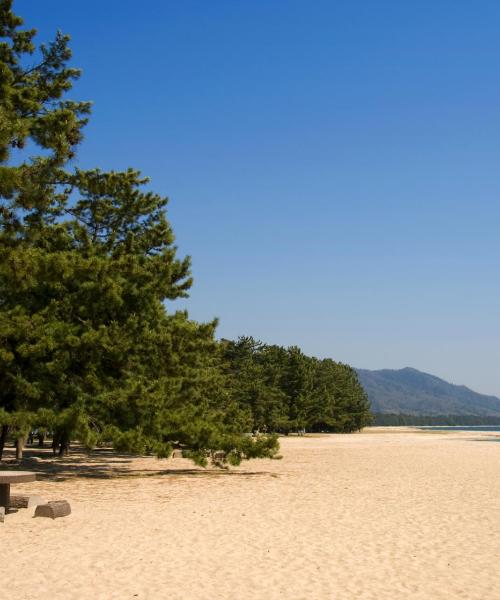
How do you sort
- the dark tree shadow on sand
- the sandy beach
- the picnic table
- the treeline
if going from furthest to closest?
the treeline, the dark tree shadow on sand, the picnic table, the sandy beach

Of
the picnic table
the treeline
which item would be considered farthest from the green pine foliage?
the treeline

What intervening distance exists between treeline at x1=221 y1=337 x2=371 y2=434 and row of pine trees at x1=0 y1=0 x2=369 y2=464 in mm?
41979

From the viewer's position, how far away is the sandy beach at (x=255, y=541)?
8.14 meters

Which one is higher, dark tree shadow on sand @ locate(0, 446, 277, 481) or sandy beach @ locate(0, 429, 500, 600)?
dark tree shadow on sand @ locate(0, 446, 277, 481)

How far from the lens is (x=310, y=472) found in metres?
26.2

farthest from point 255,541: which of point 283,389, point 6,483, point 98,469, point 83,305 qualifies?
point 283,389

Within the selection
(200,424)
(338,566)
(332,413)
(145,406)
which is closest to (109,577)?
(338,566)

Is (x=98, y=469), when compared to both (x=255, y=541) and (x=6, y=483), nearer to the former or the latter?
(x=6, y=483)

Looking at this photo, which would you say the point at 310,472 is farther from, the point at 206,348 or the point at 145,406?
the point at 145,406

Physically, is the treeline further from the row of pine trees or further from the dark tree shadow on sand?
the row of pine trees

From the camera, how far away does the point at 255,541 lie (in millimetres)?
11281

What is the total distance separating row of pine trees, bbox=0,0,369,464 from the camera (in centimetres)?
1545

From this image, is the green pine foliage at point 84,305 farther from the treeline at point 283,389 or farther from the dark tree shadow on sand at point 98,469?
the treeline at point 283,389

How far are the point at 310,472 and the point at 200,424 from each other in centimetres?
626
